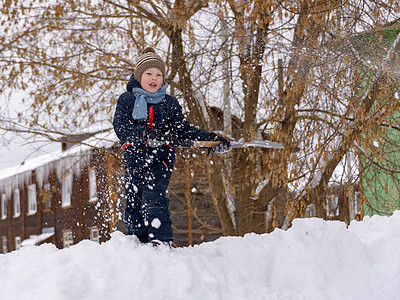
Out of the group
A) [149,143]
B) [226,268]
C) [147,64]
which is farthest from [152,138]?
[226,268]

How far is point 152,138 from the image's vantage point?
343cm

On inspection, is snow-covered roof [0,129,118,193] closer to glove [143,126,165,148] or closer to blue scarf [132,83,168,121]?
blue scarf [132,83,168,121]

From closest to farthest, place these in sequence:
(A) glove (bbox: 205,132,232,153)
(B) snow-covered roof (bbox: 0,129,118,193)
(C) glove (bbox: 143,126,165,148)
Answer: (C) glove (bbox: 143,126,165,148), (A) glove (bbox: 205,132,232,153), (B) snow-covered roof (bbox: 0,129,118,193)

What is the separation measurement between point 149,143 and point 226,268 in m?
1.06

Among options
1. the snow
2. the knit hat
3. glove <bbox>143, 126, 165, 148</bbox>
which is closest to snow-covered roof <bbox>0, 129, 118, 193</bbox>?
the knit hat

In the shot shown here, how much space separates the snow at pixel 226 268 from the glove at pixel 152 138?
2.34 feet

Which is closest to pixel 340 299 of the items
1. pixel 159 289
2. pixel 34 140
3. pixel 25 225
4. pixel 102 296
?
pixel 159 289

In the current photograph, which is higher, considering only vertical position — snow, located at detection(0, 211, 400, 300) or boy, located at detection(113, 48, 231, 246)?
→ boy, located at detection(113, 48, 231, 246)

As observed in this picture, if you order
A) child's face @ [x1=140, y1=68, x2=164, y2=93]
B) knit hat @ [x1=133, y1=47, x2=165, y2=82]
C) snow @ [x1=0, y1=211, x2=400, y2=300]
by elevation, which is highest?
knit hat @ [x1=133, y1=47, x2=165, y2=82]

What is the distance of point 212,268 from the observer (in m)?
3.07

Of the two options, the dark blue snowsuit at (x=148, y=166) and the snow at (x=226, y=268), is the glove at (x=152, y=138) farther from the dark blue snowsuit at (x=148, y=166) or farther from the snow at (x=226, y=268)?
the snow at (x=226, y=268)

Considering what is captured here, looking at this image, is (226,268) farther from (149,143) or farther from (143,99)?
(143,99)

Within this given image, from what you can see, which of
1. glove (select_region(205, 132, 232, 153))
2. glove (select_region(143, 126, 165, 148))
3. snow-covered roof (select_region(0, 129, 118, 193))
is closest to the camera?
glove (select_region(143, 126, 165, 148))

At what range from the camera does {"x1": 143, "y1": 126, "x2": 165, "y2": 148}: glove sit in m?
3.42
